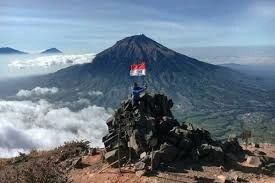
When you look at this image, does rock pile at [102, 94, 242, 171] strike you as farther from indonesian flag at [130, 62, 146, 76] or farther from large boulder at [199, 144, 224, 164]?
indonesian flag at [130, 62, 146, 76]

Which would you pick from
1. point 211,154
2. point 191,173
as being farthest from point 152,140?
point 211,154

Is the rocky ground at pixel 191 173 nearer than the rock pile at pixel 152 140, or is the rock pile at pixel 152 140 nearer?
the rocky ground at pixel 191 173

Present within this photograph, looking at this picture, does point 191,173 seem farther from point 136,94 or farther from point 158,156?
point 136,94

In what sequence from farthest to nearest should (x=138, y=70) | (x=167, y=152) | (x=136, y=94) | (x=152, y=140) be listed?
(x=136, y=94)
(x=138, y=70)
(x=152, y=140)
(x=167, y=152)

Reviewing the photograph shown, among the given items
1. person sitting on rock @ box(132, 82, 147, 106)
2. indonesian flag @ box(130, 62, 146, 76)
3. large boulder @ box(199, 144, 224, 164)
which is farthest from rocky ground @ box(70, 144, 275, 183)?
indonesian flag @ box(130, 62, 146, 76)

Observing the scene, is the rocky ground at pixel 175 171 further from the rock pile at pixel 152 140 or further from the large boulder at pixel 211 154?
the rock pile at pixel 152 140

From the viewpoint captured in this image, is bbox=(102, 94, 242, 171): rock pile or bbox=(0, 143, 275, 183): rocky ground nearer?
bbox=(0, 143, 275, 183): rocky ground

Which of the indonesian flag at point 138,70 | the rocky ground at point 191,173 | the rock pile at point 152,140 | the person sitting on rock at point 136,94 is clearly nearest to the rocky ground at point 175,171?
the rocky ground at point 191,173

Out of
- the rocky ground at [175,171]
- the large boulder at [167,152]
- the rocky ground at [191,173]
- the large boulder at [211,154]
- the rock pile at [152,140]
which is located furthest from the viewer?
the large boulder at [211,154]

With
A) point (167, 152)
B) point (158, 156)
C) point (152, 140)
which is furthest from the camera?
point (152, 140)

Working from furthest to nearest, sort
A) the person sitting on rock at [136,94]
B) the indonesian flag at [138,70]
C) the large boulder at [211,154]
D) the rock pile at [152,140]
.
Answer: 1. the person sitting on rock at [136,94]
2. the indonesian flag at [138,70]
3. the large boulder at [211,154]
4. the rock pile at [152,140]
